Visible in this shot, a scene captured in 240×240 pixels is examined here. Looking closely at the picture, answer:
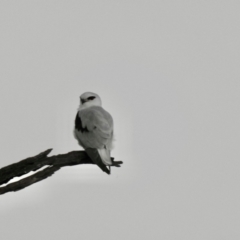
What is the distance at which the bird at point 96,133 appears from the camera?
167 inches

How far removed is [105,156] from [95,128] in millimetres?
232

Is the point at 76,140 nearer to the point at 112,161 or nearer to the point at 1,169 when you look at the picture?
the point at 112,161

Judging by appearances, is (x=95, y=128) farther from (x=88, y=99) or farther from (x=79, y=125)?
(x=88, y=99)

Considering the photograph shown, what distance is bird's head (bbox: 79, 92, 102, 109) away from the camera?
173 inches

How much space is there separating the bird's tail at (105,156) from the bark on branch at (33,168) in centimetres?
21

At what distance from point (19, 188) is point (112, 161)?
76 cm

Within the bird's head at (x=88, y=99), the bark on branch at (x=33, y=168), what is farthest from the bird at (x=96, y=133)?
the bark on branch at (x=33, y=168)

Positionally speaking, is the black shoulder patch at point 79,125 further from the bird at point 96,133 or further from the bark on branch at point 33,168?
the bark on branch at point 33,168

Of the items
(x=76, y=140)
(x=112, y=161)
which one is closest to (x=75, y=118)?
(x=76, y=140)

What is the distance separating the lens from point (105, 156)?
4281mm

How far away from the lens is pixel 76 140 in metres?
4.43

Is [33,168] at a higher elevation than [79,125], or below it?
below

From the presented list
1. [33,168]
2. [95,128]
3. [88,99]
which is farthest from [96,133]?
[33,168]

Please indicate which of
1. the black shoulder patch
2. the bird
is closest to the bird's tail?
the bird
